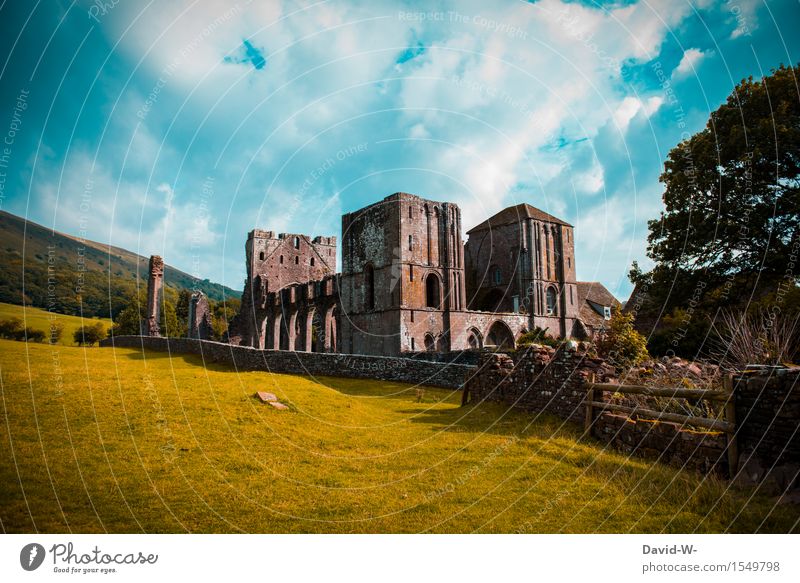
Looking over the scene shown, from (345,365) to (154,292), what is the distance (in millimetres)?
17996

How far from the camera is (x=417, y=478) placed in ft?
21.7

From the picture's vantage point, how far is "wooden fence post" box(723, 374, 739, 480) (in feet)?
20.6

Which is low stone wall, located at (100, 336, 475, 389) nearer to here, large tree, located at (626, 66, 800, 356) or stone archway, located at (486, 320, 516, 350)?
large tree, located at (626, 66, 800, 356)

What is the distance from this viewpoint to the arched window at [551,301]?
43.0m

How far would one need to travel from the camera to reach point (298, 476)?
6574 mm

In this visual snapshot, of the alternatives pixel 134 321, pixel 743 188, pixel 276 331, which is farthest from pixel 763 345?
pixel 134 321

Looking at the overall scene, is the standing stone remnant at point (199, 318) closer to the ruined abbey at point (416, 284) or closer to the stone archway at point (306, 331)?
the ruined abbey at point (416, 284)

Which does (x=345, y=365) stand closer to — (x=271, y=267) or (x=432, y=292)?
(x=432, y=292)

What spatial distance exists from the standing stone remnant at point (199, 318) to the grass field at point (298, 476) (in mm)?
31708

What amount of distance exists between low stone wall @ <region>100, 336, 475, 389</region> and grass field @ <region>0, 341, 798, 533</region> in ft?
31.3

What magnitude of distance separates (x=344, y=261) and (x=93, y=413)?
29489 mm

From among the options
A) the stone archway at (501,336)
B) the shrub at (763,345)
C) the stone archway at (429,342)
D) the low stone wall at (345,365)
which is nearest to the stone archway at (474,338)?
the stone archway at (501,336)

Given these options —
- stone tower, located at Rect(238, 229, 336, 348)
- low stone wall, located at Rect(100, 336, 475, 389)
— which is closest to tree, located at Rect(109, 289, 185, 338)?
stone tower, located at Rect(238, 229, 336, 348)

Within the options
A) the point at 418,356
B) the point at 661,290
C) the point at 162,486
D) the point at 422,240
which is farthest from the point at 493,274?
the point at 162,486
